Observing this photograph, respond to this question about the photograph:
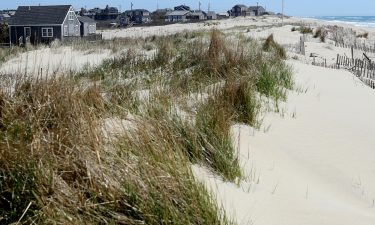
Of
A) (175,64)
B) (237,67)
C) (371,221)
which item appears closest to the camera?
(371,221)

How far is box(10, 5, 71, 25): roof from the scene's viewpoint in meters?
47.2

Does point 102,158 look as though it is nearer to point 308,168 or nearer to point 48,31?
point 308,168

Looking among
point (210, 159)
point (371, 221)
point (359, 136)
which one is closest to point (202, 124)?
point (210, 159)

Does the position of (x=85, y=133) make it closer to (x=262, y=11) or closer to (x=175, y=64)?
(x=175, y=64)

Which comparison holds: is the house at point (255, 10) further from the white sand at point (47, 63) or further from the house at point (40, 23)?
the white sand at point (47, 63)

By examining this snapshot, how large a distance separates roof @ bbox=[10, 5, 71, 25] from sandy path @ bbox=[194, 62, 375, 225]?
43.9 meters

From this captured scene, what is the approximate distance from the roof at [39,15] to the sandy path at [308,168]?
43949 mm

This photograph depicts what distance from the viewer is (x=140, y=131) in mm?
3045

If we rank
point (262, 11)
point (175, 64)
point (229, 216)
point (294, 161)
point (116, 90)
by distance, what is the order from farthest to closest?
1. point (262, 11)
2. point (175, 64)
3. point (116, 90)
4. point (294, 161)
5. point (229, 216)

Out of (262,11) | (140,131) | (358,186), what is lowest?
(358,186)

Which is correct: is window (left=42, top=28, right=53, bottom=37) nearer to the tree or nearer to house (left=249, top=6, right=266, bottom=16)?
the tree

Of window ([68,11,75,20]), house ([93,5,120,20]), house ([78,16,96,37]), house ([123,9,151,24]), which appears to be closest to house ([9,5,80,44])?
window ([68,11,75,20])

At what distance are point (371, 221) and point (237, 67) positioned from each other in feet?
13.9

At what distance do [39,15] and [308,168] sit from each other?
47.3 metres
